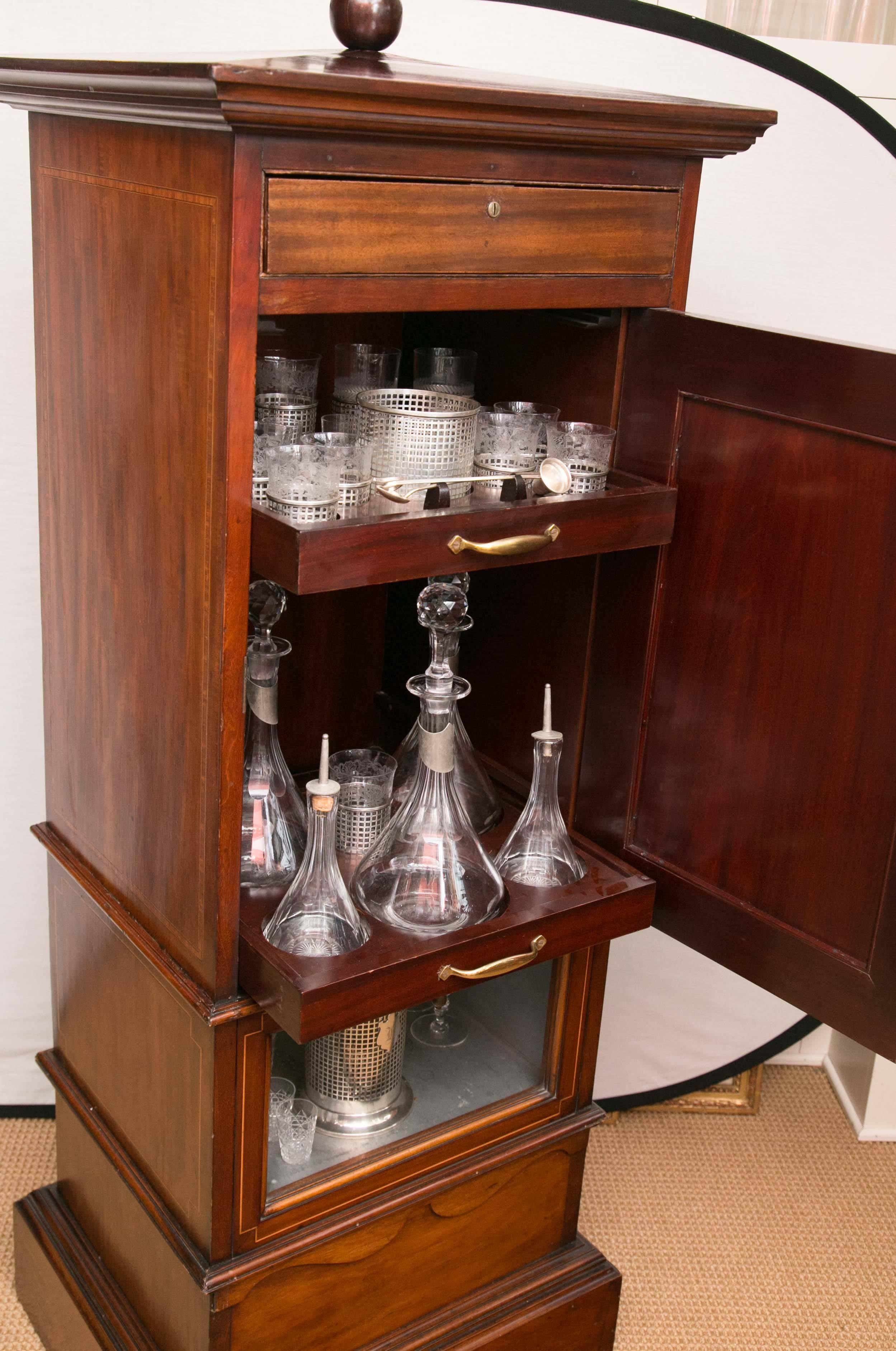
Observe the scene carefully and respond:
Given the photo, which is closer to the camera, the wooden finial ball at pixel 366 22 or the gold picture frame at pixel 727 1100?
the wooden finial ball at pixel 366 22

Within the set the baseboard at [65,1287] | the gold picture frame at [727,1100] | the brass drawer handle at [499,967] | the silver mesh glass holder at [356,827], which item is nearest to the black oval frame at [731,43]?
the silver mesh glass holder at [356,827]

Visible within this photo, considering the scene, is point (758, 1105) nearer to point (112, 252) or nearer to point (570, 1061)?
point (570, 1061)

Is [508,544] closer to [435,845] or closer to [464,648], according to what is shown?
[435,845]

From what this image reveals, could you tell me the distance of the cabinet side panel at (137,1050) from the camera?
1315 mm

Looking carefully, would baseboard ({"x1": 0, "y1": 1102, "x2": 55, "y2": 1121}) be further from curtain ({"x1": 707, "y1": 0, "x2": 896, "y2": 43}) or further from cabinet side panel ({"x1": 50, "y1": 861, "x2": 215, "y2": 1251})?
curtain ({"x1": 707, "y1": 0, "x2": 896, "y2": 43})

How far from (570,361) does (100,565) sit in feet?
1.68

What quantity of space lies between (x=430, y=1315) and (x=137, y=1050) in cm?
47

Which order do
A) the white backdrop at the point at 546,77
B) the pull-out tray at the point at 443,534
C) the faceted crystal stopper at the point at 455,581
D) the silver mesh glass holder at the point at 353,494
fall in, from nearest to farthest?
1. the pull-out tray at the point at 443,534
2. the silver mesh glass holder at the point at 353,494
3. the faceted crystal stopper at the point at 455,581
4. the white backdrop at the point at 546,77

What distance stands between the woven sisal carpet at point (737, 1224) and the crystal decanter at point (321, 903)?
0.84m

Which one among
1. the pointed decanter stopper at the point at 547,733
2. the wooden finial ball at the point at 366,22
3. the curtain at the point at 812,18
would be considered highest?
Result: the curtain at the point at 812,18

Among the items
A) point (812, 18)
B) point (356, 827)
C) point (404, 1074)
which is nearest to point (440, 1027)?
point (404, 1074)

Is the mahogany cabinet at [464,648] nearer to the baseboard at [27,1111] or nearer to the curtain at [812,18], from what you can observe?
the baseboard at [27,1111]

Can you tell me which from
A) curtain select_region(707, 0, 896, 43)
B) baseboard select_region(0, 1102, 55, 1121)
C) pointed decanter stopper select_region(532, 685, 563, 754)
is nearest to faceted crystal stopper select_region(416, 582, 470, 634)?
pointed decanter stopper select_region(532, 685, 563, 754)

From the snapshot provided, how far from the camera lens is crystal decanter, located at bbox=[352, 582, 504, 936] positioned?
133cm
